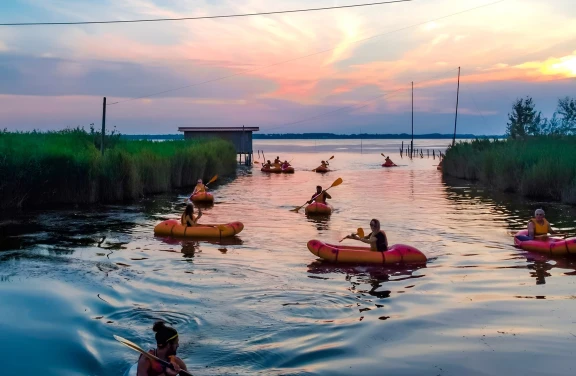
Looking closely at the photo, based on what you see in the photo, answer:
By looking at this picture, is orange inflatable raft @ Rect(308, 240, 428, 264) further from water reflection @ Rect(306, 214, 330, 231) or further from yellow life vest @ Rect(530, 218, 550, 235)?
water reflection @ Rect(306, 214, 330, 231)

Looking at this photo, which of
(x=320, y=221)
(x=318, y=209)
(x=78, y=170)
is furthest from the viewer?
(x=78, y=170)

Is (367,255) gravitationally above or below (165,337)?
below

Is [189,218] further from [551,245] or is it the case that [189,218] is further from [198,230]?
[551,245]

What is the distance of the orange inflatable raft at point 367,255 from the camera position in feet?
38.2

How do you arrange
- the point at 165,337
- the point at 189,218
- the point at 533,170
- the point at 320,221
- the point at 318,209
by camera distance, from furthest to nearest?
the point at 533,170, the point at 318,209, the point at 320,221, the point at 189,218, the point at 165,337

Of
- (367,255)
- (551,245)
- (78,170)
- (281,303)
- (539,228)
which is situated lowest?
(281,303)

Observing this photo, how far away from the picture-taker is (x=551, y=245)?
1254 centimetres

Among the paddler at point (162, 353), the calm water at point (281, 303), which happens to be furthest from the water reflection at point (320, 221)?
the paddler at point (162, 353)

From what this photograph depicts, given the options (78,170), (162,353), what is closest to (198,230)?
(78,170)

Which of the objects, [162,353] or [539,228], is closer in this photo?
[162,353]

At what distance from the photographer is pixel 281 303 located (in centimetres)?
905

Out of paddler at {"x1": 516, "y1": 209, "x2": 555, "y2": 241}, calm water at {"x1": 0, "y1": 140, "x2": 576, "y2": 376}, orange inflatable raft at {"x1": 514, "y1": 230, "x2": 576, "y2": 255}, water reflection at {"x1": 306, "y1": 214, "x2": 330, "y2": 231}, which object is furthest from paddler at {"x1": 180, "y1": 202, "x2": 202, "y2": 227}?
paddler at {"x1": 516, "y1": 209, "x2": 555, "y2": 241}

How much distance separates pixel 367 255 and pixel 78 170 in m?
13.6

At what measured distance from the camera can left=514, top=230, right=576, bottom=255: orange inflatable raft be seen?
12282 mm
